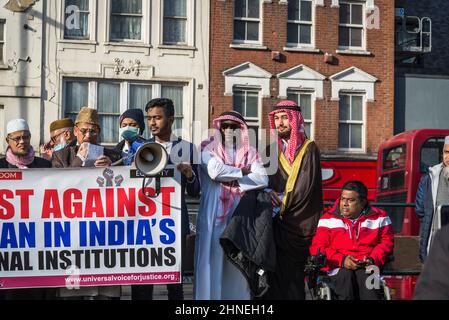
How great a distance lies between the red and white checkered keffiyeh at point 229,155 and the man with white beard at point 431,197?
2071 millimetres

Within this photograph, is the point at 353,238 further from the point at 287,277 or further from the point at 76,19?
the point at 76,19

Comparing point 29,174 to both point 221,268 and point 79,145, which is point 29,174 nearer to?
point 79,145

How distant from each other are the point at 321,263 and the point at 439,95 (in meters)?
21.1

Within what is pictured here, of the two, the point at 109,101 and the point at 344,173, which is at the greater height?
the point at 109,101

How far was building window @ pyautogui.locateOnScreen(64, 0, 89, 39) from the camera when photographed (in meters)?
25.4

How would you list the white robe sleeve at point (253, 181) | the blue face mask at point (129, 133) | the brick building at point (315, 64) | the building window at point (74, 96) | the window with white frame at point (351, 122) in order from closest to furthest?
the white robe sleeve at point (253, 181) < the blue face mask at point (129, 133) < the building window at point (74, 96) < the brick building at point (315, 64) < the window with white frame at point (351, 122)

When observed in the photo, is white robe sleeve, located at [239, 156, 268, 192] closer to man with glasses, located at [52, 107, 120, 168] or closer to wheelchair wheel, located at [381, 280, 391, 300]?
man with glasses, located at [52, 107, 120, 168]

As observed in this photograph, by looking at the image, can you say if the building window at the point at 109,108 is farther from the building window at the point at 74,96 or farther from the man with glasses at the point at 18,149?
the man with glasses at the point at 18,149

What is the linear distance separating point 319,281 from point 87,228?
198cm

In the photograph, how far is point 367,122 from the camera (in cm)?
2722

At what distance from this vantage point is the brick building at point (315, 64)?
2630 cm

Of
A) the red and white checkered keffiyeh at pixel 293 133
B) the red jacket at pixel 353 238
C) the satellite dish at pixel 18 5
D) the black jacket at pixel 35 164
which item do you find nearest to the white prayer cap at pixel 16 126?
the black jacket at pixel 35 164

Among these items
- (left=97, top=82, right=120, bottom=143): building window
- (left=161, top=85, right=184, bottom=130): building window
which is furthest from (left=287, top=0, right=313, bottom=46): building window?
(left=97, top=82, right=120, bottom=143): building window
